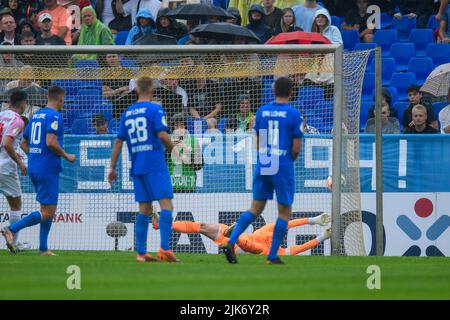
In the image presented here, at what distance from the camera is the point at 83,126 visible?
57.0 ft

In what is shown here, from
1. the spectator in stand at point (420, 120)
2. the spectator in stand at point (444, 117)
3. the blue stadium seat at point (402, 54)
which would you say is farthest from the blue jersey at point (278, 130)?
the blue stadium seat at point (402, 54)

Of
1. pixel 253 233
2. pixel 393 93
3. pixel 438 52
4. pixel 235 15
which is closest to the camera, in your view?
pixel 253 233

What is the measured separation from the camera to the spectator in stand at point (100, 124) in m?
17.4

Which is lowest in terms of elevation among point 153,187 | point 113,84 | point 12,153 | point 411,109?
point 153,187

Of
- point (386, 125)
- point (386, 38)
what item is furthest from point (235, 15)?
point (386, 125)

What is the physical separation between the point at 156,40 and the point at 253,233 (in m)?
5.36

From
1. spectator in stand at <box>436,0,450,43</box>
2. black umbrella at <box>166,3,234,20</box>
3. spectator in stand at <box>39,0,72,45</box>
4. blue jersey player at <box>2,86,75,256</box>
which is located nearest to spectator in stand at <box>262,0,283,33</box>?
black umbrella at <box>166,3,234,20</box>

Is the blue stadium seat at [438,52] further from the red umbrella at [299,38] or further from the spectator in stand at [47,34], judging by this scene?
the spectator in stand at [47,34]

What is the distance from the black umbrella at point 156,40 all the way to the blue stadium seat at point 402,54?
4.53m

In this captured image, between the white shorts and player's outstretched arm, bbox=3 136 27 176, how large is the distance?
0.58 metres

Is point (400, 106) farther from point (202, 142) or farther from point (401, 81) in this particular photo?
point (202, 142)

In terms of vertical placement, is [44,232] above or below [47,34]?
below

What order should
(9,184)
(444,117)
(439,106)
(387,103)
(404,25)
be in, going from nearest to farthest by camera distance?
1. (9,184)
2. (387,103)
3. (444,117)
4. (439,106)
5. (404,25)
